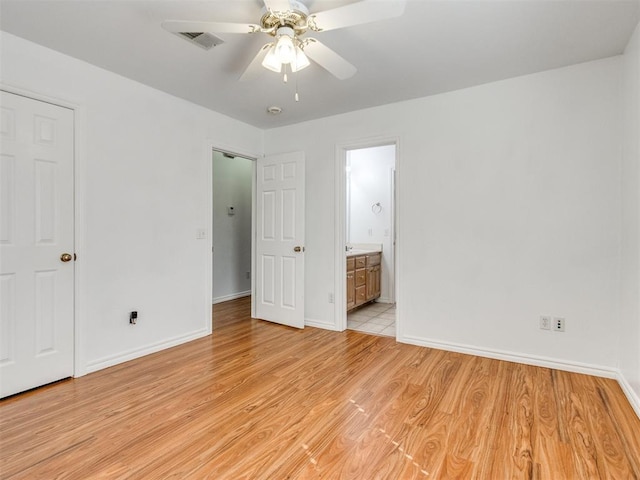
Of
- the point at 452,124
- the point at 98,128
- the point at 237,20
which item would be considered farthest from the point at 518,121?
the point at 98,128

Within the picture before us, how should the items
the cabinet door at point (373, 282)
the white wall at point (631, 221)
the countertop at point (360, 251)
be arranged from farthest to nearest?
the cabinet door at point (373, 282) → the countertop at point (360, 251) → the white wall at point (631, 221)

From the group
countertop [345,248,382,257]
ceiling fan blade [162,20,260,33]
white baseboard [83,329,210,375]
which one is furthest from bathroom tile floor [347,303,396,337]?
ceiling fan blade [162,20,260,33]

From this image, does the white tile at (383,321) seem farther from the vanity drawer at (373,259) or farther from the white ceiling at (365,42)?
the white ceiling at (365,42)

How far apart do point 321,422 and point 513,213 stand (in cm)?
228

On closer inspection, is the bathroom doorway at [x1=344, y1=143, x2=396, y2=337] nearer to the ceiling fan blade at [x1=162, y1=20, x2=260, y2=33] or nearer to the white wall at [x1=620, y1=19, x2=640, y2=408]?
the white wall at [x1=620, y1=19, x2=640, y2=408]

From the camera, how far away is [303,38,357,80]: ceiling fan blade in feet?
6.44

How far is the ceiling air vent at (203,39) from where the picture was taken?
222cm

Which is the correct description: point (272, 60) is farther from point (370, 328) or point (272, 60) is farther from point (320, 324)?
point (370, 328)

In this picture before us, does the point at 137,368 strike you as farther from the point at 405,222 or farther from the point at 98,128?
the point at 405,222

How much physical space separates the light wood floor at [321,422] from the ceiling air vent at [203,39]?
7.89ft

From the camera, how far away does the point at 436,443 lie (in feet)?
5.92

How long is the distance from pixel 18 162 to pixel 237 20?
1774mm

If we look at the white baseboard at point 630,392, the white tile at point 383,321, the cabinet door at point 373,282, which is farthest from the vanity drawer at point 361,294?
the white baseboard at point 630,392

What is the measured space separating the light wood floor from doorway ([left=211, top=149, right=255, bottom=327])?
2.44m
